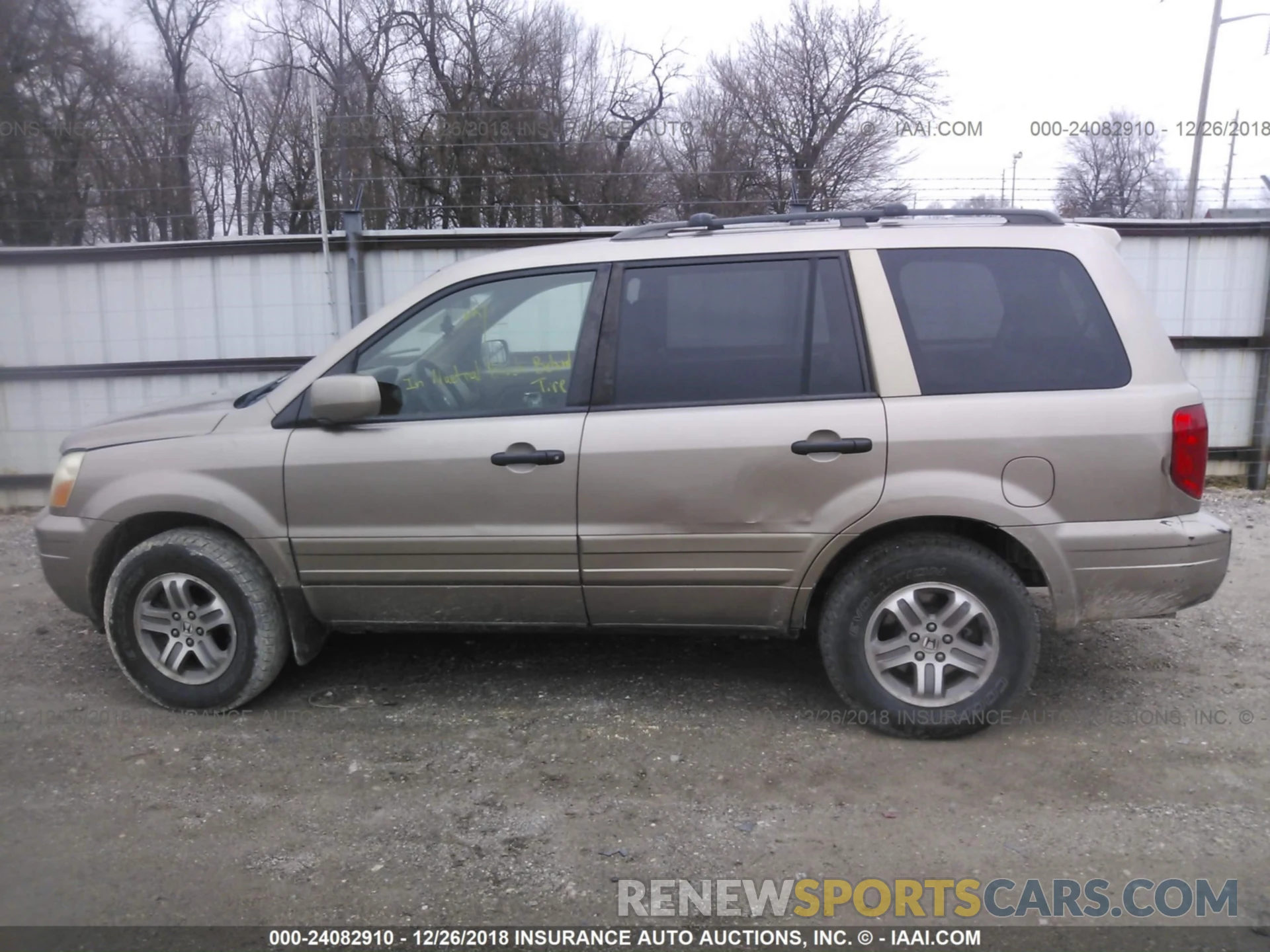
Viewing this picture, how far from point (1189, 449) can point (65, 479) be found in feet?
15.0

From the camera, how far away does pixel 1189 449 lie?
11.6 ft

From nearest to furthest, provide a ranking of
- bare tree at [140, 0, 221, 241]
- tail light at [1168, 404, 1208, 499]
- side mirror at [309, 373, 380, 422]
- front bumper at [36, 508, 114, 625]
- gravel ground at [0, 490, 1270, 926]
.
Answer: gravel ground at [0, 490, 1270, 926], tail light at [1168, 404, 1208, 499], side mirror at [309, 373, 380, 422], front bumper at [36, 508, 114, 625], bare tree at [140, 0, 221, 241]

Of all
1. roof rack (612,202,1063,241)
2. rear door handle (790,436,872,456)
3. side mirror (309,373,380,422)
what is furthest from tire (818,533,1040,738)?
side mirror (309,373,380,422)

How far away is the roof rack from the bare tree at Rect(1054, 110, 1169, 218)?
5.60 meters

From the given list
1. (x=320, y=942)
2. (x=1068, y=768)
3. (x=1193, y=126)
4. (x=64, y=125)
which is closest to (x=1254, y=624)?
(x=1068, y=768)

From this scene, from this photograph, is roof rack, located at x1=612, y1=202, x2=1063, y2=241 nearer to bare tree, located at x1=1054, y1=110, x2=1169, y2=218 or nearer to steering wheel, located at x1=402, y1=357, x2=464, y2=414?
steering wheel, located at x1=402, y1=357, x2=464, y2=414

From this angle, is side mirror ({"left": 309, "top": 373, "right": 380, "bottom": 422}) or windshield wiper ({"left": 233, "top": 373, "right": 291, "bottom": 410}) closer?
side mirror ({"left": 309, "top": 373, "right": 380, "bottom": 422})

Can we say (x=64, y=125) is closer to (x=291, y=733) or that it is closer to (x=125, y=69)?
(x=125, y=69)

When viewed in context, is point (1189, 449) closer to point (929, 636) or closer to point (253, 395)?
point (929, 636)

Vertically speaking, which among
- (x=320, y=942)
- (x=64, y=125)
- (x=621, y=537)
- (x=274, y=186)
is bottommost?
(x=320, y=942)

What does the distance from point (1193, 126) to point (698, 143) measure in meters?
6.38

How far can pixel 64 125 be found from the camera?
11.0 meters

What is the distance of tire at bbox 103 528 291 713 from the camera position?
3.99m

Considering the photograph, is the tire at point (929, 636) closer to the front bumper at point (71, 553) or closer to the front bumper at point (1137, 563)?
the front bumper at point (1137, 563)
